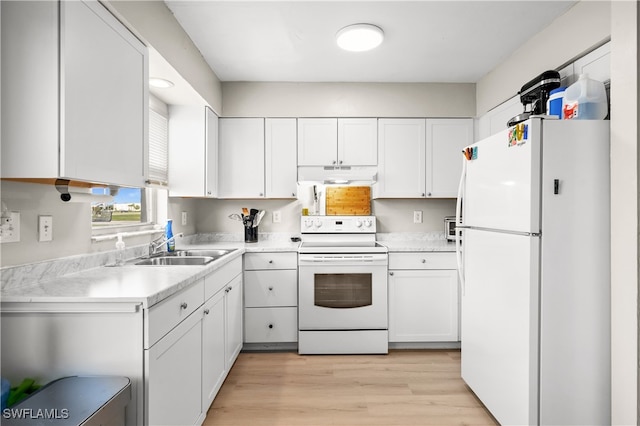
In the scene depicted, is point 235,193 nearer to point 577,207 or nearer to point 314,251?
point 314,251

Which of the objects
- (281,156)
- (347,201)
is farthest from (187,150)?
(347,201)

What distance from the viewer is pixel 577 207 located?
5.35 feet

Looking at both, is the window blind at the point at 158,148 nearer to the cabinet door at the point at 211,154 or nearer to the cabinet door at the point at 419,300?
the cabinet door at the point at 211,154

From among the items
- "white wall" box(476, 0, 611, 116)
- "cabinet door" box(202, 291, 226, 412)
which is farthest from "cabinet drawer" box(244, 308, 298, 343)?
"white wall" box(476, 0, 611, 116)

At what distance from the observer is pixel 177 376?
1.50 metres

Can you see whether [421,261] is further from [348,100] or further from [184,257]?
[184,257]

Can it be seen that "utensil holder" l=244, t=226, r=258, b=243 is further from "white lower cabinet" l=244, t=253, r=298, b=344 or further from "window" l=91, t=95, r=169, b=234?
"window" l=91, t=95, r=169, b=234

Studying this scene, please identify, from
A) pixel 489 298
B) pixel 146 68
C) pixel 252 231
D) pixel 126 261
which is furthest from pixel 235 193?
→ pixel 489 298

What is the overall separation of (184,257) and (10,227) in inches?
43.4

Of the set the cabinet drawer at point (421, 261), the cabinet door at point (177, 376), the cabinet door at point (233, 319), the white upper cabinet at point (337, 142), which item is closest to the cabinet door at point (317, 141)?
the white upper cabinet at point (337, 142)

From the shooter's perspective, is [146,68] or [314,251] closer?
[146,68]

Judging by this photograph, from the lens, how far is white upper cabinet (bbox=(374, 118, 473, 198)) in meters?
3.27

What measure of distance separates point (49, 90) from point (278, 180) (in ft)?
7.03

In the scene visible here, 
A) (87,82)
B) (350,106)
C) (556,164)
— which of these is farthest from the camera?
(350,106)
